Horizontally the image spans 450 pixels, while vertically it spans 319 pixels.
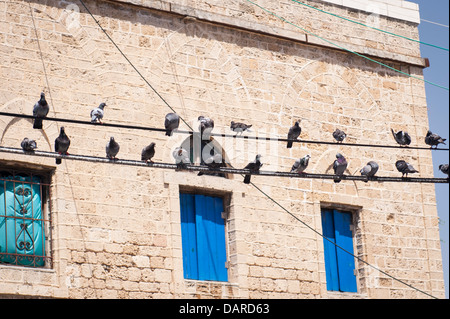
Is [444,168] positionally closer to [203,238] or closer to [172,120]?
[203,238]

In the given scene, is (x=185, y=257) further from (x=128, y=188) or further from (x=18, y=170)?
(x=18, y=170)

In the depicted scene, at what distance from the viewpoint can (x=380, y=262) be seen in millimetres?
16562

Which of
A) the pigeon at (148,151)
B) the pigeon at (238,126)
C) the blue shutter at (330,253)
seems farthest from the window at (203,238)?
the pigeon at (148,151)

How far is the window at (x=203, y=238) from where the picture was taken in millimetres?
14953

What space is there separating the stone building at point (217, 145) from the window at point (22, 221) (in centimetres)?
2

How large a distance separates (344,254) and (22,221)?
5330mm

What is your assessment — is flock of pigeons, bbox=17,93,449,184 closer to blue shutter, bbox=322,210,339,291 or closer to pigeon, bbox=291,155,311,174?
pigeon, bbox=291,155,311,174

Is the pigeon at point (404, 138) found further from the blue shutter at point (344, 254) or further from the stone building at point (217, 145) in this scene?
the blue shutter at point (344, 254)

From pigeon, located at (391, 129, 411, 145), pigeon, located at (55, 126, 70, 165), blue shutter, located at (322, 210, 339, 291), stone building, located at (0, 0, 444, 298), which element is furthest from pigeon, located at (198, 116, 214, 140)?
blue shutter, located at (322, 210, 339, 291)

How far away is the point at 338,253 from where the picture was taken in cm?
1645

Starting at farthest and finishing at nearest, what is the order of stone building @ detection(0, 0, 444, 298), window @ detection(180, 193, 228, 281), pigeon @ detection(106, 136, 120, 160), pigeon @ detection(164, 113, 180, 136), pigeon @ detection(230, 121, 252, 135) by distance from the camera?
window @ detection(180, 193, 228, 281) < pigeon @ detection(230, 121, 252, 135) < stone building @ detection(0, 0, 444, 298) < pigeon @ detection(164, 113, 180, 136) < pigeon @ detection(106, 136, 120, 160)

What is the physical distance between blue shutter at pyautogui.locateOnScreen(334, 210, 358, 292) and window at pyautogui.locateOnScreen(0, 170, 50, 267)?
4891 mm

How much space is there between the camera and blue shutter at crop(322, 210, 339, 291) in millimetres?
16234

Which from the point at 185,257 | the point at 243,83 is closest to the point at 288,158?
the point at 243,83
